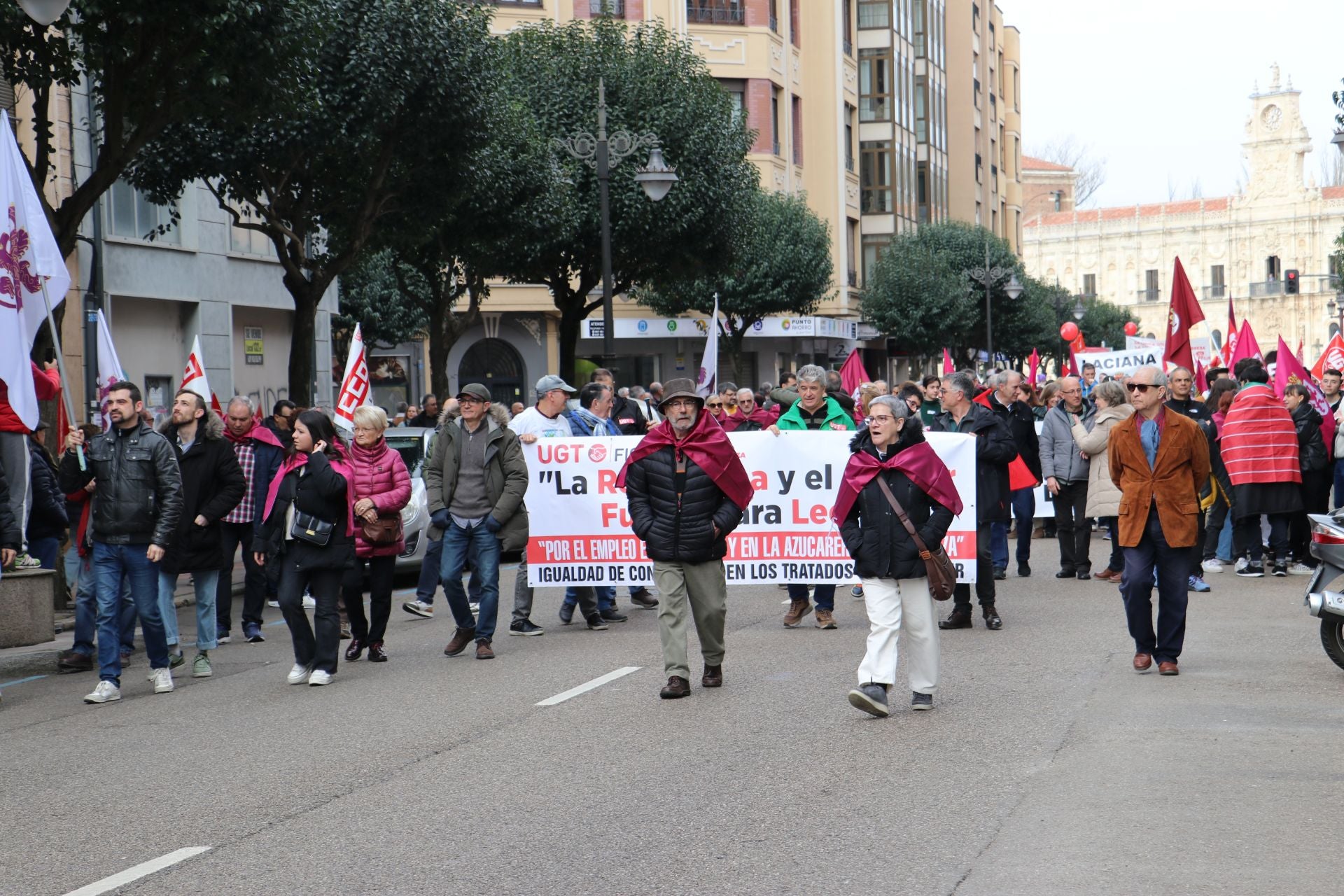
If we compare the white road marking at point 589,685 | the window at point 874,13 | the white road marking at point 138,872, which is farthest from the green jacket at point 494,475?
the window at point 874,13

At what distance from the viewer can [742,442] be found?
1341 cm

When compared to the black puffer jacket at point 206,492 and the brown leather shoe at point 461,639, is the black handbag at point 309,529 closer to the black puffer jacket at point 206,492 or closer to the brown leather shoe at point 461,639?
the black puffer jacket at point 206,492

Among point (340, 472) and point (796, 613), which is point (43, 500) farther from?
point (796, 613)

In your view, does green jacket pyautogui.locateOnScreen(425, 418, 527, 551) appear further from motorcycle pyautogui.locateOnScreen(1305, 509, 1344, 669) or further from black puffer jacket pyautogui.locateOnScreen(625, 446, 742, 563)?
motorcycle pyautogui.locateOnScreen(1305, 509, 1344, 669)

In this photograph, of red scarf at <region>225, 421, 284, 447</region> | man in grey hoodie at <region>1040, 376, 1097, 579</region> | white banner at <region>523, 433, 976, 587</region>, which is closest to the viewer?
white banner at <region>523, 433, 976, 587</region>

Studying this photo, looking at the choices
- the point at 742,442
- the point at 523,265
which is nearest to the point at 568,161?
the point at 523,265

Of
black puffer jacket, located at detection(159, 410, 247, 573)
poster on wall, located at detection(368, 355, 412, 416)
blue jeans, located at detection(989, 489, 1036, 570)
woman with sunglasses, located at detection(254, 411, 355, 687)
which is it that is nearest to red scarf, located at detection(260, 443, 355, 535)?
woman with sunglasses, located at detection(254, 411, 355, 687)

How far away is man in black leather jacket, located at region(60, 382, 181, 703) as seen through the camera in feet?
34.3

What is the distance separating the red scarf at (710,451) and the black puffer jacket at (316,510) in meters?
2.04

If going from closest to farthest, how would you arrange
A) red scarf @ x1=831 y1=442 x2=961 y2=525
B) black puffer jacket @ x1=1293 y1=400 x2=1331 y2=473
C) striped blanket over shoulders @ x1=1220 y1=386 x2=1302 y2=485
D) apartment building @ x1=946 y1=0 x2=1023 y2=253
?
red scarf @ x1=831 y1=442 x2=961 y2=525 → striped blanket over shoulders @ x1=1220 y1=386 x2=1302 y2=485 → black puffer jacket @ x1=1293 y1=400 x2=1331 y2=473 → apartment building @ x1=946 y1=0 x2=1023 y2=253

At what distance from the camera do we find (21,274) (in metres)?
11.8

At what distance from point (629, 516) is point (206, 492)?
131 inches

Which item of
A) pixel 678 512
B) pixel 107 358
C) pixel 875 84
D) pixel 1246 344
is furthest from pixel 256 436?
pixel 875 84

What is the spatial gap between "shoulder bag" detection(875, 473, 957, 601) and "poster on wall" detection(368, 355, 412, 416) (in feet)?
125
